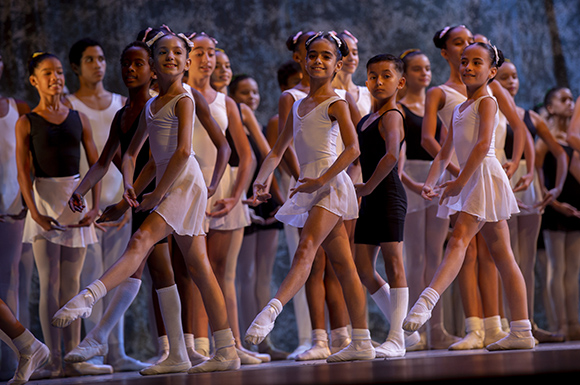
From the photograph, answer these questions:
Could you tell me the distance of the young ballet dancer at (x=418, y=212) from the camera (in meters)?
4.65

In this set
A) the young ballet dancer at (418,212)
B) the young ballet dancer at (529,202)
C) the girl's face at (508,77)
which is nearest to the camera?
the young ballet dancer at (418,212)

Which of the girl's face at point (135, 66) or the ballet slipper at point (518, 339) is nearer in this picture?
the ballet slipper at point (518, 339)

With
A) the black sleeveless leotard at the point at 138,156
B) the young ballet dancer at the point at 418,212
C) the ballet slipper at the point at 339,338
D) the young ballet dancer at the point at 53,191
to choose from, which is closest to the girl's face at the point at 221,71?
the young ballet dancer at the point at 53,191

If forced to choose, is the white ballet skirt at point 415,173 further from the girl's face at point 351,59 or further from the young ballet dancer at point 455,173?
the girl's face at point 351,59

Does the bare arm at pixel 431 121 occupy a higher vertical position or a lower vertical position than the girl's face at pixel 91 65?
lower

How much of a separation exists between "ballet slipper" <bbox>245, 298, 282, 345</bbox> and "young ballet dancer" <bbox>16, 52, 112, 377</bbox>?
1.54 meters

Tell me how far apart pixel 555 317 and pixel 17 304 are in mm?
3480

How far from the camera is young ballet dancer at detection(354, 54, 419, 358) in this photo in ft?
12.2

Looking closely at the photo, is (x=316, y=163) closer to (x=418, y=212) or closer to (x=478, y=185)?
(x=478, y=185)

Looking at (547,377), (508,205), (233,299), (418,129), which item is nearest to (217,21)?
(418,129)

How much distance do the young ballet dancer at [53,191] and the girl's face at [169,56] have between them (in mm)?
1147

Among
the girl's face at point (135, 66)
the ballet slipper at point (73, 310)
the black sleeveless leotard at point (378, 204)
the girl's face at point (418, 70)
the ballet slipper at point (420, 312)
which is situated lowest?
the ballet slipper at point (420, 312)

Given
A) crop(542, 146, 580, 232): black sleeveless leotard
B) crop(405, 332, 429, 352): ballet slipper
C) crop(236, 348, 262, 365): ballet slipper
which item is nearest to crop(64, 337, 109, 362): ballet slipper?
crop(236, 348, 262, 365): ballet slipper

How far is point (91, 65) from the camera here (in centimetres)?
477
